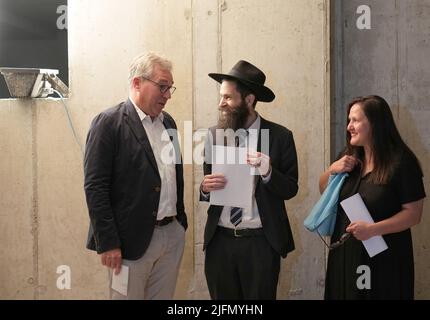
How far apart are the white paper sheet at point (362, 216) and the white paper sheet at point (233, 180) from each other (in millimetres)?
523

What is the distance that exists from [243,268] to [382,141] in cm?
103

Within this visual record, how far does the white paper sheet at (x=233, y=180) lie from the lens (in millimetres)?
3088

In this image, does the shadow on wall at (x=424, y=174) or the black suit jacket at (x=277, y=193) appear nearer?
the black suit jacket at (x=277, y=193)

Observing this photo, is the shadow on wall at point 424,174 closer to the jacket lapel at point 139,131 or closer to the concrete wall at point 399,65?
the concrete wall at point 399,65

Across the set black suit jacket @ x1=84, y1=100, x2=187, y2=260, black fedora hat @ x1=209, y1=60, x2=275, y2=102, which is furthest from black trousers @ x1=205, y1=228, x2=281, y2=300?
black fedora hat @ x1=209, y1=60, x2=275, y2=102

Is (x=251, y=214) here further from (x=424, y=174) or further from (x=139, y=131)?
(x=424, y=174)

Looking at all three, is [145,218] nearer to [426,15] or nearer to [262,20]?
[262,20]

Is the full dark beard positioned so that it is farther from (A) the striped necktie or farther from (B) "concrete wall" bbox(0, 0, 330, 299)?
(B) "concrete wall" bbox(0, 0, 330, 299)

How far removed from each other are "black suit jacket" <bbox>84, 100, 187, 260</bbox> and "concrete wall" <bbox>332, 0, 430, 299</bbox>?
76.0 inches

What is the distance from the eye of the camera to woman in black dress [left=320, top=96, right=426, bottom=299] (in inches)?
115

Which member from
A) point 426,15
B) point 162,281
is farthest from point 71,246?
point 426,15

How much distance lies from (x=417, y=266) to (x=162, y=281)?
220 cm

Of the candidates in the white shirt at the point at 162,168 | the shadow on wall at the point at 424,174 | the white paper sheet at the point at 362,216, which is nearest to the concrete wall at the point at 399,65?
the shadow on wall at the point at 424,174

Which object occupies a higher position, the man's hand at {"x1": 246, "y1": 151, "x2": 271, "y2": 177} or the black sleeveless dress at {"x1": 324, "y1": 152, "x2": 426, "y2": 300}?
the man's hand at {"x1": 246, "y1": 151, "x2": 271, "y2": 177}
